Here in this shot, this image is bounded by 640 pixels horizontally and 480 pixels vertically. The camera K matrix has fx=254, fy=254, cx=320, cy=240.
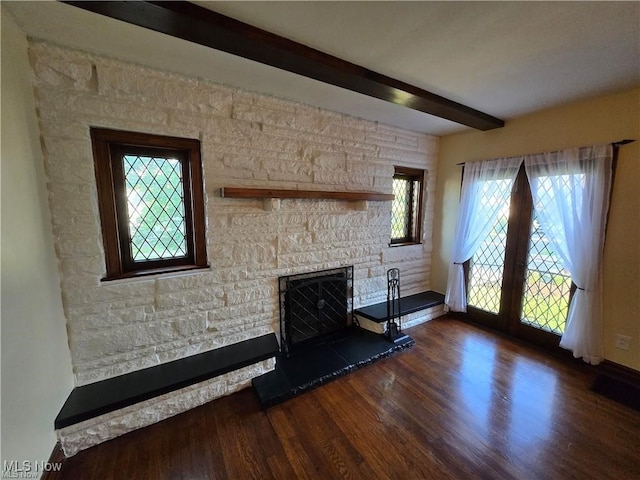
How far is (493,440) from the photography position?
1613 millimetres

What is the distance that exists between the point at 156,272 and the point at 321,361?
1.55 meters

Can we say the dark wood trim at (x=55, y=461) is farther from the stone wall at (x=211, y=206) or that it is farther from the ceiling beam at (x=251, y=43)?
the ceiling beam at (x=251, y=43)

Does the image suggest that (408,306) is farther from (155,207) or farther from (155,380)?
(155,207)

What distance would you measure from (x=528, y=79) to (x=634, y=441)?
8.21ft

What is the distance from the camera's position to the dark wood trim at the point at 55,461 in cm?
135

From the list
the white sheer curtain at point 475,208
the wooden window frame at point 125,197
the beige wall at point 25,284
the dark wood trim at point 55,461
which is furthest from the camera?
the white sheer curtain at point 475,208

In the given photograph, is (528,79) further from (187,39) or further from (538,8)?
(187,39)

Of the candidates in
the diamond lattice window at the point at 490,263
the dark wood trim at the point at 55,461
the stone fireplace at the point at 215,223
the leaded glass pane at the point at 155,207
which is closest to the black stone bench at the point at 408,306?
the stone fireplace at the point at 215,223

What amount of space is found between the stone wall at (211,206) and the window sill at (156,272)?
0.03m

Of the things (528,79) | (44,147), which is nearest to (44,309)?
(44,147)

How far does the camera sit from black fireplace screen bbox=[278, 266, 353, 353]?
2436 mm

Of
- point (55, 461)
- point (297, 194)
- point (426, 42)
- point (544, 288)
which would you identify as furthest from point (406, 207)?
point (55, 461)

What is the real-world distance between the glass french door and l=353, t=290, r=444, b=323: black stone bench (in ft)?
1.72

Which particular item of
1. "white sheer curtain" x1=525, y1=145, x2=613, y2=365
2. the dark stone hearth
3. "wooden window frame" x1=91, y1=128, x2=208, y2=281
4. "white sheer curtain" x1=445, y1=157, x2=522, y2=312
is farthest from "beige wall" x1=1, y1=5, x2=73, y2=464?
"white sheer curtain" x1=525, y1=145, x2=613, y2=365
